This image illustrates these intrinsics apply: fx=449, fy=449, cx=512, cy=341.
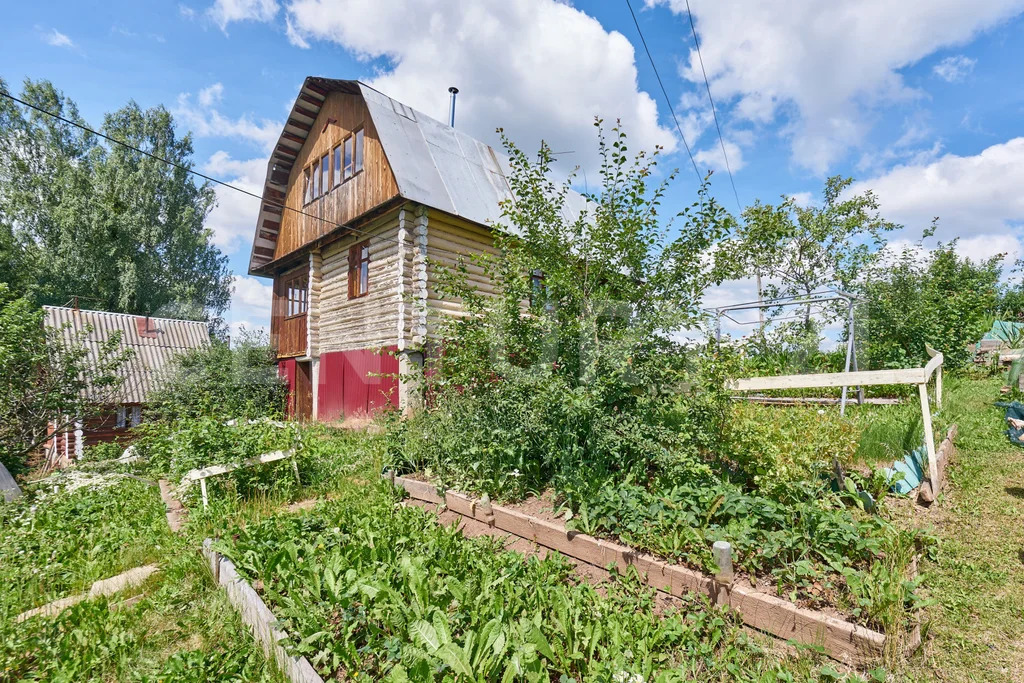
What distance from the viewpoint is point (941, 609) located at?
285cm

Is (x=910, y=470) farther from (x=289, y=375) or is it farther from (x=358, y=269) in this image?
(x=289, y=375)

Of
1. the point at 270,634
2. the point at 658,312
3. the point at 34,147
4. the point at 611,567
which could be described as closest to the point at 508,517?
the point at 611,567

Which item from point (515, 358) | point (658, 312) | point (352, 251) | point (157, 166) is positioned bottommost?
point (515, 358)

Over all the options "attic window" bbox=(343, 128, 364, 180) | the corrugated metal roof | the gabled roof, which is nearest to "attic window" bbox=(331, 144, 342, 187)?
"attic window" bbox=(343, 128, 364, 180)

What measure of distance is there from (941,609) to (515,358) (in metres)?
3.83

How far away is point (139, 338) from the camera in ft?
48.9

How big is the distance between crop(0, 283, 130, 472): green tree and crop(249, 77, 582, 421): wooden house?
14.6ft

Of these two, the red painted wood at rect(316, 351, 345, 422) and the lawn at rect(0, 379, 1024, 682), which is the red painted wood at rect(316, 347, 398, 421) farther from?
the lawn at rect(0, 379, 1024, 682)

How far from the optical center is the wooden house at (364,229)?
9.77m

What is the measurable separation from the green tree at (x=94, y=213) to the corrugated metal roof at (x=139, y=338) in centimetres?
472

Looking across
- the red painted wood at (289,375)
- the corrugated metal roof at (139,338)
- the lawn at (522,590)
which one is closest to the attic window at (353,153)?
the red painted wood at (289,375)

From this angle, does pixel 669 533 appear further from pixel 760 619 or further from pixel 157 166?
pixel 157 166

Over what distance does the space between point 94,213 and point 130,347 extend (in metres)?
10.5

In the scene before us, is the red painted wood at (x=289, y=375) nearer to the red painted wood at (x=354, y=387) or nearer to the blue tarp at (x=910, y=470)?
the red painted wood at (x=354, y=387)
